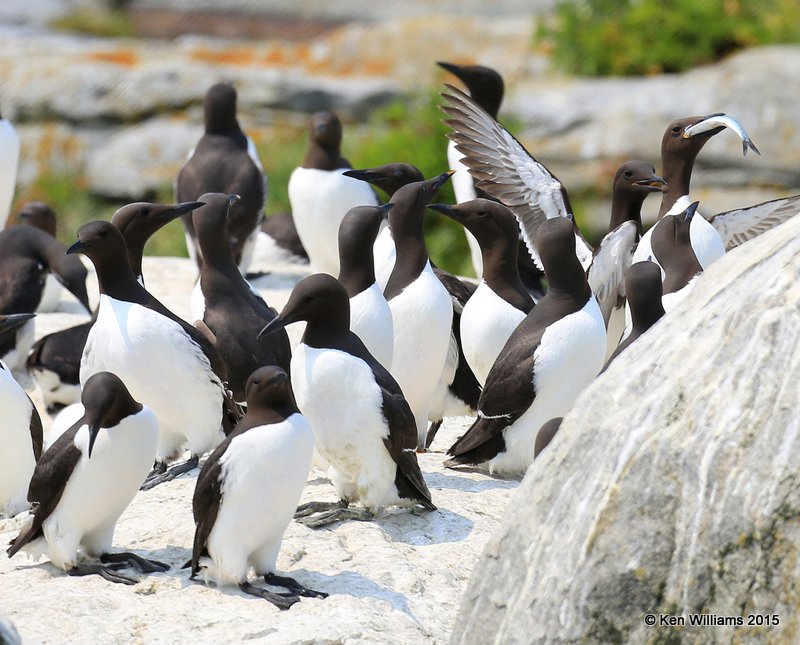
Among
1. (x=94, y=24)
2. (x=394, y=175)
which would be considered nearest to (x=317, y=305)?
(x=394, y=175)

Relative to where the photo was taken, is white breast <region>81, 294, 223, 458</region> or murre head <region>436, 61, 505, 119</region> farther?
murre head <region>436, 61, 505, 119</region>

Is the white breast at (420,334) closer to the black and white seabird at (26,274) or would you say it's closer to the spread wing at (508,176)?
the spread wing at (508,176)

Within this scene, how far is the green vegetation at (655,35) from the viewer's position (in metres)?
17.9

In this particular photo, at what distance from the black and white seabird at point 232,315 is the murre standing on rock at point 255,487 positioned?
72.0 inches

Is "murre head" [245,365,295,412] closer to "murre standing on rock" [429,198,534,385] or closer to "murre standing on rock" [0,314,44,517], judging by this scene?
"murre standing on rock" [0,314,44,517]

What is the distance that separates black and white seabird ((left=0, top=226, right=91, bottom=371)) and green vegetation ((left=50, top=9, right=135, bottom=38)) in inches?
502

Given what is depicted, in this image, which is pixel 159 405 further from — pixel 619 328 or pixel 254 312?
pixel 619 328

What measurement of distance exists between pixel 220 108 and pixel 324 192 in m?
1.27

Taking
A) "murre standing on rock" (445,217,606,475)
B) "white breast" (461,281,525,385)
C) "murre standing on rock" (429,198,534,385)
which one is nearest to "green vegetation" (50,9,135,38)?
"murre standing on rock" (429,198,534,385)

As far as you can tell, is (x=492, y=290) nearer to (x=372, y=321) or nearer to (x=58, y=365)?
(x=372, y=321)

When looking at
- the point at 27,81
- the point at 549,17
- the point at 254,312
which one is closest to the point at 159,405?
the point at 254,312

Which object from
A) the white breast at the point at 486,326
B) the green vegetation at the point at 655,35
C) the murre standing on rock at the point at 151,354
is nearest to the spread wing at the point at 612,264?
the white breast at the point at 486,326

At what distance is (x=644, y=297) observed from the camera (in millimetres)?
6789

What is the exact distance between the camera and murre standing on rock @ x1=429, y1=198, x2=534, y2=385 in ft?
25.7
